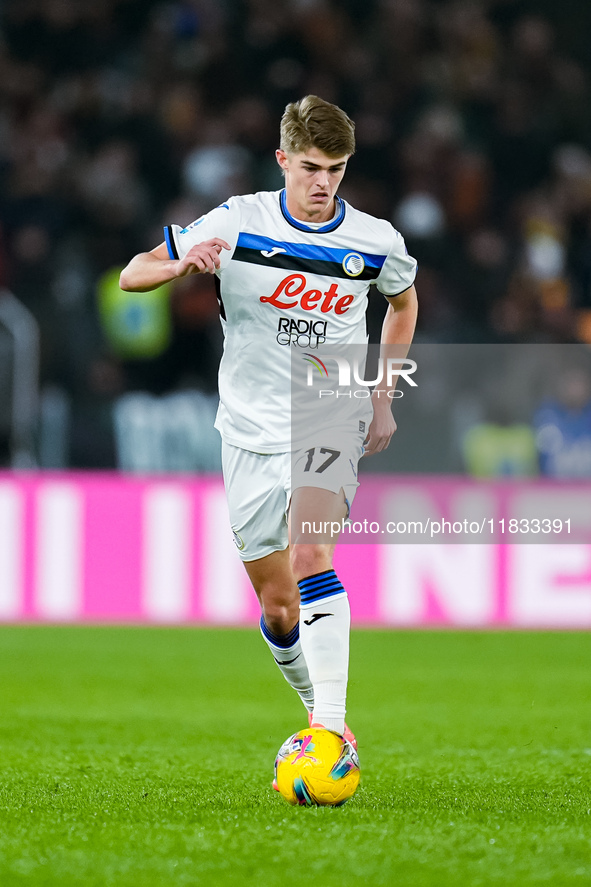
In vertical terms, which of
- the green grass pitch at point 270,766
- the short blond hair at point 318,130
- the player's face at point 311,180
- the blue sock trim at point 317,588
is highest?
the short blond hair at point 318,130

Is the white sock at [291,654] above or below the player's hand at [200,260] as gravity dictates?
below

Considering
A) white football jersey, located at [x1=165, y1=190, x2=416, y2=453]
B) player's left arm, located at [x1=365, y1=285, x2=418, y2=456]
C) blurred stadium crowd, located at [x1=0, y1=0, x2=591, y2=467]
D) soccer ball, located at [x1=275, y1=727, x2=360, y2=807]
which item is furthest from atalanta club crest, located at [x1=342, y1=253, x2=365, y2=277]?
blurred stadium crowd, located at [x1=0, y1=0, x2=591, y2=467]

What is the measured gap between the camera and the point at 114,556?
8727 millimetres

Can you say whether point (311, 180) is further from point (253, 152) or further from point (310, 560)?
point (253, 152)

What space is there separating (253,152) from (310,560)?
24.3 feet

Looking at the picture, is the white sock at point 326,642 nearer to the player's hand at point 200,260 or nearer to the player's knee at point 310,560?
the player's knee at point 310,560

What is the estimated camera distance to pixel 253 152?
1080cm

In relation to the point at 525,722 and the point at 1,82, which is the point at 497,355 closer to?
the point at 525,722

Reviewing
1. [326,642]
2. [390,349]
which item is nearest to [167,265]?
[390,349]

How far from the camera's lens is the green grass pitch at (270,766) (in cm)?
300

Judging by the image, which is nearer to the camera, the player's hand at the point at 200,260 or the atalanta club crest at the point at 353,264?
the player's hand at the point at 200,260

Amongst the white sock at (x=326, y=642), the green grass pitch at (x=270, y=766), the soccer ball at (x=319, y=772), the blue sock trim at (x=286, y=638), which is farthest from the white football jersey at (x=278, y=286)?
the green grass pitch at (x=270, y=766)
